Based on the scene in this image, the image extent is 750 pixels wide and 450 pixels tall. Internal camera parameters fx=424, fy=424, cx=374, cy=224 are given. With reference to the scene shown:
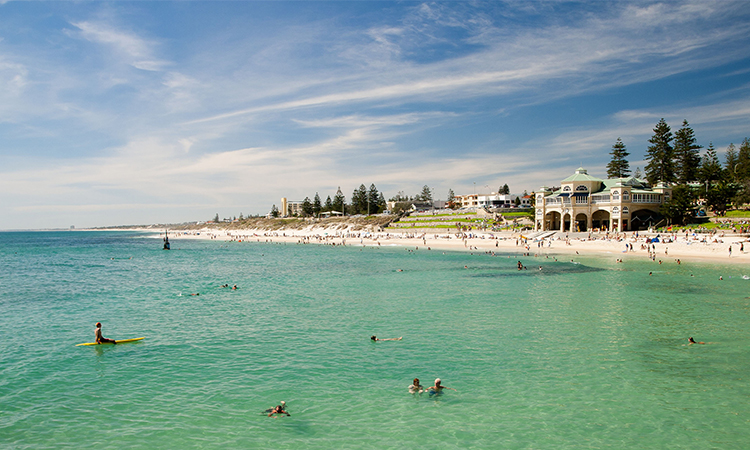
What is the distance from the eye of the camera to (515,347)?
52.9 ft

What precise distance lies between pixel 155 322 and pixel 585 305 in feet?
74.7

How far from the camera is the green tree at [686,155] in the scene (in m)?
80.4

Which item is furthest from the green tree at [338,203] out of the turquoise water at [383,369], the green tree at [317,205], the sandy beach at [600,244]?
the turquoise water at [383,369]

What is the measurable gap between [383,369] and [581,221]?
241ft

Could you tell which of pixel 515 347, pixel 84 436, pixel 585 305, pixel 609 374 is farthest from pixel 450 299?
pixel 84 436

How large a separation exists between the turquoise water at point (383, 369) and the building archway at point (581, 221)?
49.2 metres

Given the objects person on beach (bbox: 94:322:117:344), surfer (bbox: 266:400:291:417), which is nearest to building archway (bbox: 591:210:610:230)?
surfer (bbox: 266:400:291:417)

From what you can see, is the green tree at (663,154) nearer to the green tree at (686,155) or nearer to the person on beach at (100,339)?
the green tree at (686,155)

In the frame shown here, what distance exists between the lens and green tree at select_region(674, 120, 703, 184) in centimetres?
8038

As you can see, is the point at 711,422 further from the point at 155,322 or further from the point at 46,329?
the point at 46,329

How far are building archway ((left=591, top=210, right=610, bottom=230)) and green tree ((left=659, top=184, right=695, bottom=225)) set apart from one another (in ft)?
29.6

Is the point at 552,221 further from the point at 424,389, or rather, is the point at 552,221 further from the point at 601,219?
the point at 424,389

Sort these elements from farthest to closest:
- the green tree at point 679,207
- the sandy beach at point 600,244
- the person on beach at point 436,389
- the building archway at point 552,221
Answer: the building archway at point 552,221, the green tree at point 679,207, the sandy beach at point 600,244, the person on beach at point 436,389

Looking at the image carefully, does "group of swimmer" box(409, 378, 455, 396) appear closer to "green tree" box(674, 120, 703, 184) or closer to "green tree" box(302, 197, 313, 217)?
"green tree" box(674, 120, 703, 184)
